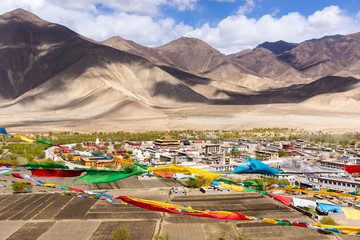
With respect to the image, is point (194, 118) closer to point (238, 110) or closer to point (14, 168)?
point (238, 110)

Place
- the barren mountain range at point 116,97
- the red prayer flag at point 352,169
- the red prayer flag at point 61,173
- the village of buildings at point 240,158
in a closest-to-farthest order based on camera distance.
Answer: the red prayer flag at point 61,173 → the red prayer flag at point 352,169 → the village of buildings at point 240,158 → the barren mountain range at point 116,97

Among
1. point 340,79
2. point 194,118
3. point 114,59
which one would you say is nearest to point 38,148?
point 194,118

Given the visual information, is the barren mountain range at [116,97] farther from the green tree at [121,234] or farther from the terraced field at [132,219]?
the green tree at [121,234]

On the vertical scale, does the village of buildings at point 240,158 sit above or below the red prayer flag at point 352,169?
below

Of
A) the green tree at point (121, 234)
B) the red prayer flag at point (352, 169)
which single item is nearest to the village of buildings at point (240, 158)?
the red prayer flag at point (352, 169)

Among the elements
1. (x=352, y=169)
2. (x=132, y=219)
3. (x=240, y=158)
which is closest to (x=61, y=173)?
(x=352, y=169)

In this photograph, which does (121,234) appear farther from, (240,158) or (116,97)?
(116,97)

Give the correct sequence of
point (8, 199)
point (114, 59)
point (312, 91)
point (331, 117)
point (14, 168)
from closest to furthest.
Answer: point (14, 168), point (8, 199), point (331, 117), point (114, 59), point (312, 91)
